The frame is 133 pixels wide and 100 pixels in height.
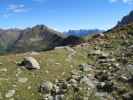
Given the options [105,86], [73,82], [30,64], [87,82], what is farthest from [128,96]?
[30,64]

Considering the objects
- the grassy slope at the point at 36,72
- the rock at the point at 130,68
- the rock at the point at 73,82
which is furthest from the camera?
the rock at the point at 130,68

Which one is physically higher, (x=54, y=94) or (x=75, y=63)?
(x=75, y=63)

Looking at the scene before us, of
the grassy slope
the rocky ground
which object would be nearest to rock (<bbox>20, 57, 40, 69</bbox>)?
the rocky ground

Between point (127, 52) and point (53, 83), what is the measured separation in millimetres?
9732

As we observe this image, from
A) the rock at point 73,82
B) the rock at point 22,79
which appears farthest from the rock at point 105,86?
the rock at point 22,79

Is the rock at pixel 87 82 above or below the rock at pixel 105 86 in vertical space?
above

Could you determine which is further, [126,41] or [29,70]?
[126,41]

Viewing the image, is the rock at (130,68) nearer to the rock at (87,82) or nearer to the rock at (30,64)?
the rock at (87,82)

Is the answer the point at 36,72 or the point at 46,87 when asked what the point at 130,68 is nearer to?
the point at 46,87

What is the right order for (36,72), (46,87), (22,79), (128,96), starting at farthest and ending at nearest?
(36,72) → (22,79) → (46,87) → (128,96)

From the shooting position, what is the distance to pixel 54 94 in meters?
18.6

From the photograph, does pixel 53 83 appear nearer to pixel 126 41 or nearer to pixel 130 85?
pixel 130 85

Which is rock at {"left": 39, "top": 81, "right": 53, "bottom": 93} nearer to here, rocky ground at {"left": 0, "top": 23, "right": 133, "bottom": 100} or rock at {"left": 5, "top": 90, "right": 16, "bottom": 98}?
rocky ground at {"left": 0, "top": 23, "right": 133, "bottom": 100}

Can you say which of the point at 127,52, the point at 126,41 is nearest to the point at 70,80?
the point at 127,52
